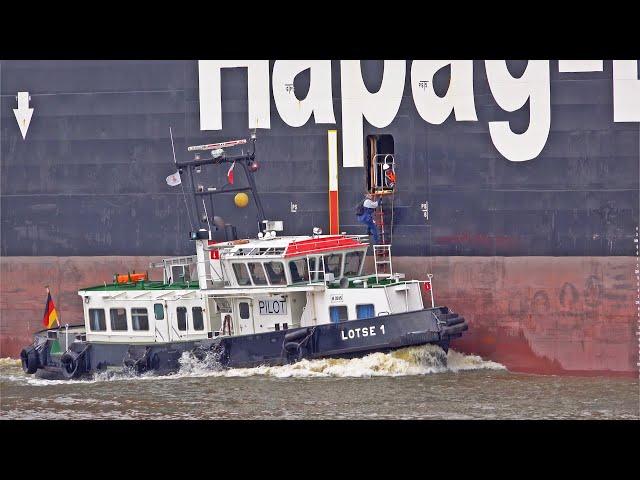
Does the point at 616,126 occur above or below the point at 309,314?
above

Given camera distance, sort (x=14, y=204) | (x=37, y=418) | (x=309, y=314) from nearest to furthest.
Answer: (x=37, y=418) → (x=309, y=314) → (x=14, y=204)

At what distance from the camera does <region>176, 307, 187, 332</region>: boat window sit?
32.9 meters

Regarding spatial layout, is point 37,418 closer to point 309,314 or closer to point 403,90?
point 309,314

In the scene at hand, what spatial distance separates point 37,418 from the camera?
29.3 meters

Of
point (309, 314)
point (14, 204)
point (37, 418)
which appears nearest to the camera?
point (37, 418)

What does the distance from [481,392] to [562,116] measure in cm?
629

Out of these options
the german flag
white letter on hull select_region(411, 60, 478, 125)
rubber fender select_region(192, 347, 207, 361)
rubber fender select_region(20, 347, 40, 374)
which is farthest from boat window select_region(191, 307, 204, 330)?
white letter on hull select_region(411, 60, 478, 125)

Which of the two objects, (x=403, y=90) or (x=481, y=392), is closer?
(x=481, y=392)

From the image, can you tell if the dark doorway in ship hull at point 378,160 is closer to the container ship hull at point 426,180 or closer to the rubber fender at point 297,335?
the container ship hull at point 426,180

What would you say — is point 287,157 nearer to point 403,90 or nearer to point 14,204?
point 403,90

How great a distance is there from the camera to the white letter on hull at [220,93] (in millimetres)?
33938

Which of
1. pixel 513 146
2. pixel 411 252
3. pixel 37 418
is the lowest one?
pixel 37 418

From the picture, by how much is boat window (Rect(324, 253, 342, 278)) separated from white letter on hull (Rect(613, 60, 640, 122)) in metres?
6.20

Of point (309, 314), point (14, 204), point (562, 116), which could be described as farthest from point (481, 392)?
point (14, 204)
